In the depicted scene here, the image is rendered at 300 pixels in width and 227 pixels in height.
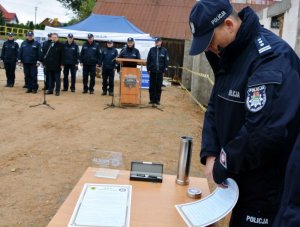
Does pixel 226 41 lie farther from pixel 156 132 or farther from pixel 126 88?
pixel 126 88

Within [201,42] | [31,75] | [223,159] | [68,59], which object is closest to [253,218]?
[223,159]

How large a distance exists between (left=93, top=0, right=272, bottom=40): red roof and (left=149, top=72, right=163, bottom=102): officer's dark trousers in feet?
44.9

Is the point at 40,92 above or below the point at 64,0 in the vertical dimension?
below

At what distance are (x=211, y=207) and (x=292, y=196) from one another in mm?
861

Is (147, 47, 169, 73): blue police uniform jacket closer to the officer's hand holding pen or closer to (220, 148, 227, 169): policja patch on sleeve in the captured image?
the officer's hand holding pen

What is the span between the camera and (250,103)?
1736mm

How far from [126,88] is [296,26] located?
19.3 ft

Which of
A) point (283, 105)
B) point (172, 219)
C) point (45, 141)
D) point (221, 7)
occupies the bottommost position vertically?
point (45, 141)

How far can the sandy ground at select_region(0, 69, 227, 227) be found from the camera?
444 cm

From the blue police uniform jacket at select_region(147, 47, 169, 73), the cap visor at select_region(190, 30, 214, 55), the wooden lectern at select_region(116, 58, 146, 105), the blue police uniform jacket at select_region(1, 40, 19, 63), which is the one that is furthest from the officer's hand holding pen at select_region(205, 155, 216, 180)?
the blue police uniform jacket at select_region(1, 40, 19, 63)

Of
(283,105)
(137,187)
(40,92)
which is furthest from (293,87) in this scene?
(40,92)

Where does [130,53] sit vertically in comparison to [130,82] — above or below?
above

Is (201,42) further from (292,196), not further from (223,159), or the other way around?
(292,196)

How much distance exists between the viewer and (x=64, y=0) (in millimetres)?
47375
